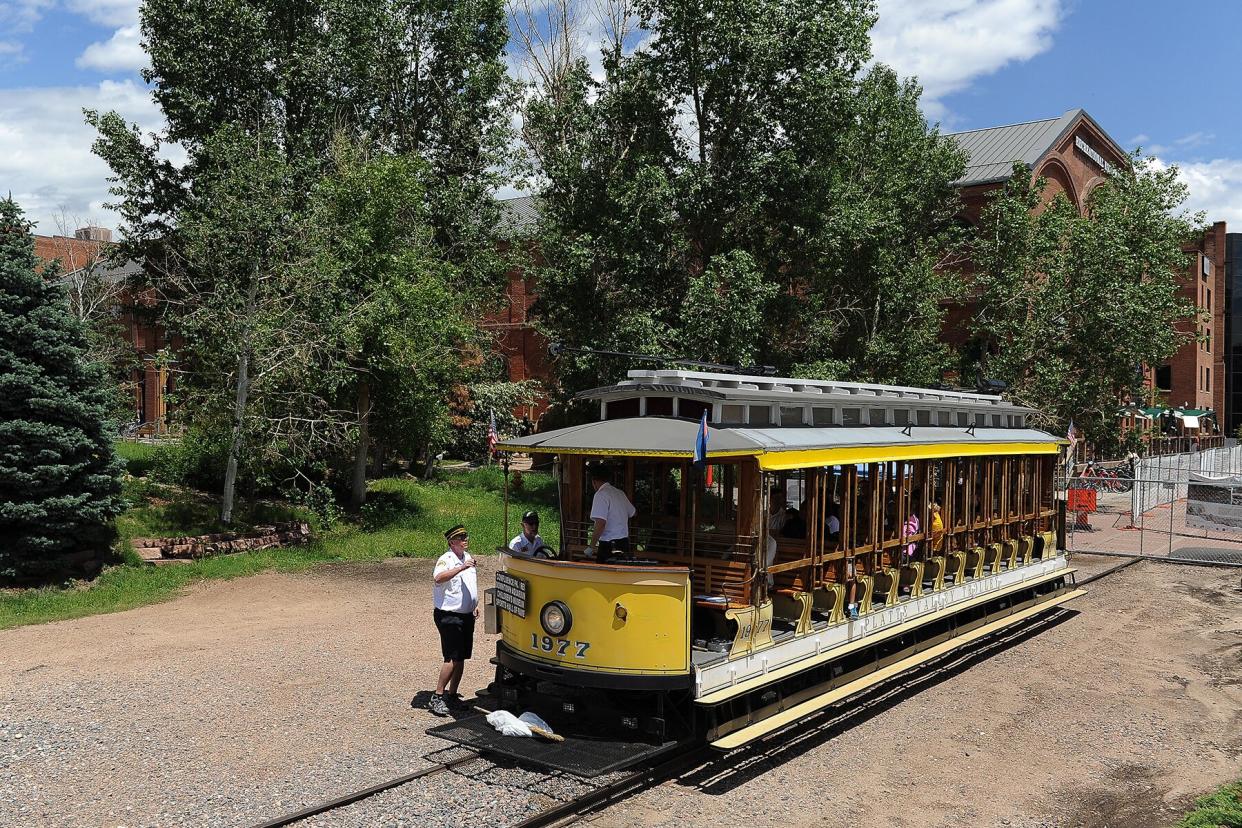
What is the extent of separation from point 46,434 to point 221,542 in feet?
15.0

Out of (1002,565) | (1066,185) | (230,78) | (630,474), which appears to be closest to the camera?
(630,474)

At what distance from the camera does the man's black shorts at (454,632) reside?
9.76 metres

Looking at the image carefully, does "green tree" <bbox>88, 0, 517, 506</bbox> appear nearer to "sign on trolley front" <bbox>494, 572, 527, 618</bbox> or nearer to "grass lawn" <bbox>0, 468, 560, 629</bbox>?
"grass lawn" <bbox>0, 468, 560, 629</bbox>

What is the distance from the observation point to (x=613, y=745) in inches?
331

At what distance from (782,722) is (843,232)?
17605 millimetres

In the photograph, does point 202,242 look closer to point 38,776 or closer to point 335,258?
point 335,258

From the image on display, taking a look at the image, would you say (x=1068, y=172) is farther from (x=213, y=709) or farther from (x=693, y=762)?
(x=213, y=709)

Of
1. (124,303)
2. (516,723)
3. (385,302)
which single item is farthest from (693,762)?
(124,303)

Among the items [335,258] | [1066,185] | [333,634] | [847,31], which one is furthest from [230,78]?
[1066,185]

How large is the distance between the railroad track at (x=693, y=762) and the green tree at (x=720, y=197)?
11581 mm

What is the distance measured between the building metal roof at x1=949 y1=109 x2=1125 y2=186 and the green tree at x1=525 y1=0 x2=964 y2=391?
18.3m

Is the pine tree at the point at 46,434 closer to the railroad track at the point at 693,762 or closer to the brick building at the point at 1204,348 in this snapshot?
the railroad track at the point at 693,762

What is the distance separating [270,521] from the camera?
21.8 m

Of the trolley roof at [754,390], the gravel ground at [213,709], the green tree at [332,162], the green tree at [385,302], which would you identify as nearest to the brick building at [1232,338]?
the green tree at [332,162]
